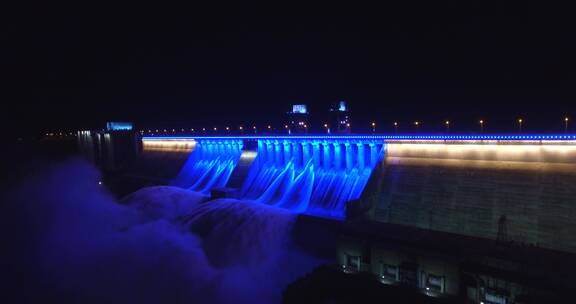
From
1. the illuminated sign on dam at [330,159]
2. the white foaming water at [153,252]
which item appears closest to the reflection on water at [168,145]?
the illuminated sign on dam at [330,159]

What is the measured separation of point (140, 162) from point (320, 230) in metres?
33.2

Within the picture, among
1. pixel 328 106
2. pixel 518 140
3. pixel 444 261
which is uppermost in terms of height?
pixel 328 106

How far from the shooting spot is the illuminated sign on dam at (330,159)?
19.3m

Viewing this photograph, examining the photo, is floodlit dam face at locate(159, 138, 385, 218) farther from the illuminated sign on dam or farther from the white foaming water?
the white foaming water

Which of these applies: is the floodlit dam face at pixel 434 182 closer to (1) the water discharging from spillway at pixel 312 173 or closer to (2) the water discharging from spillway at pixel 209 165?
(1) the water discharging from spillway at pixel 312 173

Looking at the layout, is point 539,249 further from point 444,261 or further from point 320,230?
point 320,230

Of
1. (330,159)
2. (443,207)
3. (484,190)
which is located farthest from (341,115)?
(484,190)

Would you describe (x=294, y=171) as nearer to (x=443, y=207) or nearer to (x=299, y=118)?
(x=443, y=207)

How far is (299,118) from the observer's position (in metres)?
46.4

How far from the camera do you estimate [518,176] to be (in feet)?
62.0

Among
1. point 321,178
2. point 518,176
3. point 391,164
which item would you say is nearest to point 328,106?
point 321,178

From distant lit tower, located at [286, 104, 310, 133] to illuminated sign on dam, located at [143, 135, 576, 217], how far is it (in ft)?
36.1

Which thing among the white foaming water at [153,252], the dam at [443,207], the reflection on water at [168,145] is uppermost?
the reflection on water at [168,145]

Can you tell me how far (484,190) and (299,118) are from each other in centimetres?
2906
